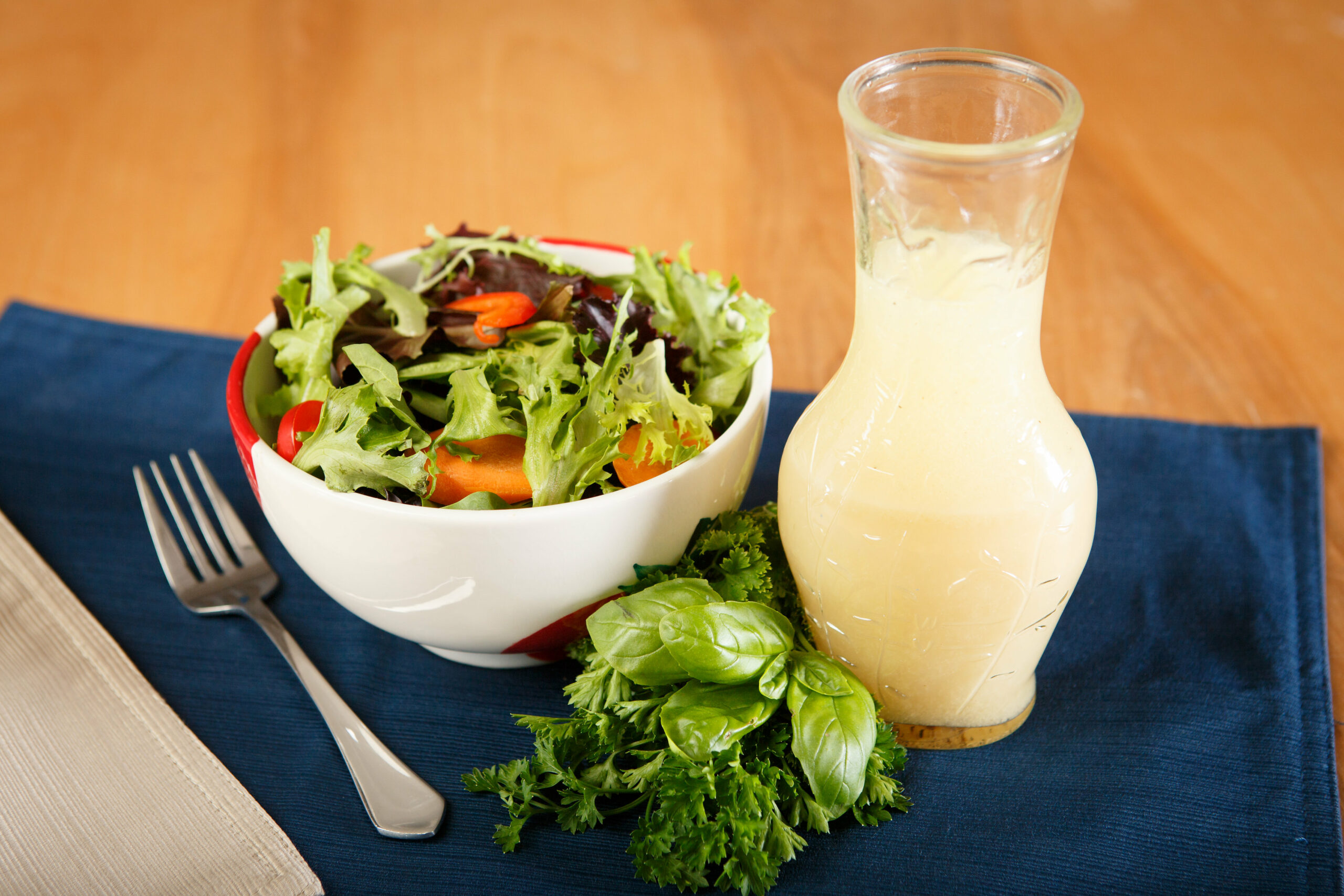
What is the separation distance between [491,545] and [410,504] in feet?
0.26

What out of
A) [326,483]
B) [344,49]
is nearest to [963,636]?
[326,483]

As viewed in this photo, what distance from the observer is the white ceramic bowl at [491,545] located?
2.81ft

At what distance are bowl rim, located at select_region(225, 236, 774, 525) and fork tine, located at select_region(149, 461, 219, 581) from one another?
194 mm

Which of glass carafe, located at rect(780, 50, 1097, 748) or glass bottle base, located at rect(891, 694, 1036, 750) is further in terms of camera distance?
glass bottle base, located at rect(891, 694, 1036, 750)

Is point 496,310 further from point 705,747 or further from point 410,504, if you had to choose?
point 705,747

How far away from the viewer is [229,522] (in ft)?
3.93

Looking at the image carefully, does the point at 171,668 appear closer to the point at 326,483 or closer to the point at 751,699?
the point at 326,483

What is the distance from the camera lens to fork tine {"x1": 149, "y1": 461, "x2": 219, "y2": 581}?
1.14 m

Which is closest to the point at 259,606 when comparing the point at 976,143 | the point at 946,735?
the point at 946,735

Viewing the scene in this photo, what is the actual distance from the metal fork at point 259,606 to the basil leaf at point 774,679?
0.92 ft

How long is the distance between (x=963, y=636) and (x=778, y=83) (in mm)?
1742

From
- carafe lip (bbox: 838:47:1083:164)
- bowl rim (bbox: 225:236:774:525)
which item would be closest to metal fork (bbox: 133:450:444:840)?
bowl rim (bbox: 225:236:774:525)

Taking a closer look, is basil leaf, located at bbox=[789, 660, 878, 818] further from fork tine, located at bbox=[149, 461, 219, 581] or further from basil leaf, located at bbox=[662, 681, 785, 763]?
fork tine, located at bbox=[149, 461, 219, 581]

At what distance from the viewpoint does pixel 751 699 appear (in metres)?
0.84
